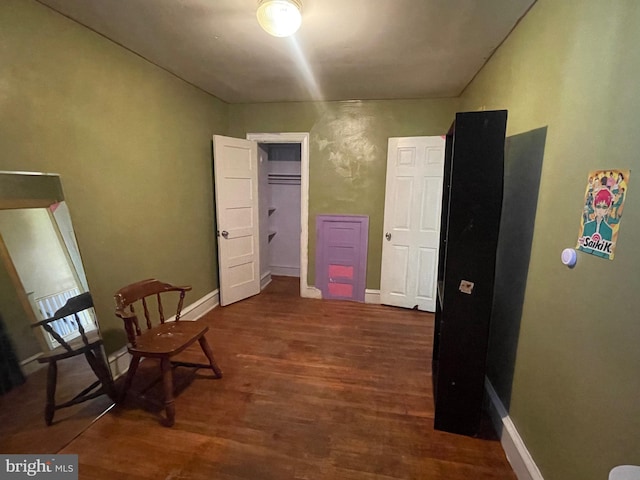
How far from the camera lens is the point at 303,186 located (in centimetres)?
375

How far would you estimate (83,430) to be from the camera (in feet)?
5.72

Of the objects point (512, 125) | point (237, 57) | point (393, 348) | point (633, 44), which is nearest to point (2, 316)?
point (237, 57)

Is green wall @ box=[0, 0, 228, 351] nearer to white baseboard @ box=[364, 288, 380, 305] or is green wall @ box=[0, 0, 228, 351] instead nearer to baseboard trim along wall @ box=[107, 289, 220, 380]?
baseboard trim along wall @ box=[107, 289, 220, 380]

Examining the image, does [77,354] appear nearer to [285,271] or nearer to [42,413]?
[42,413]

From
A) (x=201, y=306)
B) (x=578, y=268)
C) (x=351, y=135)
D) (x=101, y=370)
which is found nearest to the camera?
(x=578, y=268)

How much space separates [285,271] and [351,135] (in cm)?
248

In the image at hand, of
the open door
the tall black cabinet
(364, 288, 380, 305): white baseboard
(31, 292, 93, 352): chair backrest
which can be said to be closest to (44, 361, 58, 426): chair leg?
(31, 292, 93, 352): chair backrest

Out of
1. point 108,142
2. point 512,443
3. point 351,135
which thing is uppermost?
point 351,135

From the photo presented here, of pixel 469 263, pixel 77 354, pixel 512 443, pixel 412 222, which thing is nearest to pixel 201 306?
pixel 77 354

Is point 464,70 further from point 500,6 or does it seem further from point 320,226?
point 320,226

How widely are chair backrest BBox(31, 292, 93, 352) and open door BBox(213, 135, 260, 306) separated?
5.27ft

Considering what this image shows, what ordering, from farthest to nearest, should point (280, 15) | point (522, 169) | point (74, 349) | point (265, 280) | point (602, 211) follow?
point (265, 280) → point (74, 349) → point (522, 169) → point (280, 15) → point (602, 211)

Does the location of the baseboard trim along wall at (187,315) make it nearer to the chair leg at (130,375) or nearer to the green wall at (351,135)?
the chair leg at (130,375)

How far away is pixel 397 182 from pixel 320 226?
43.3 inches
